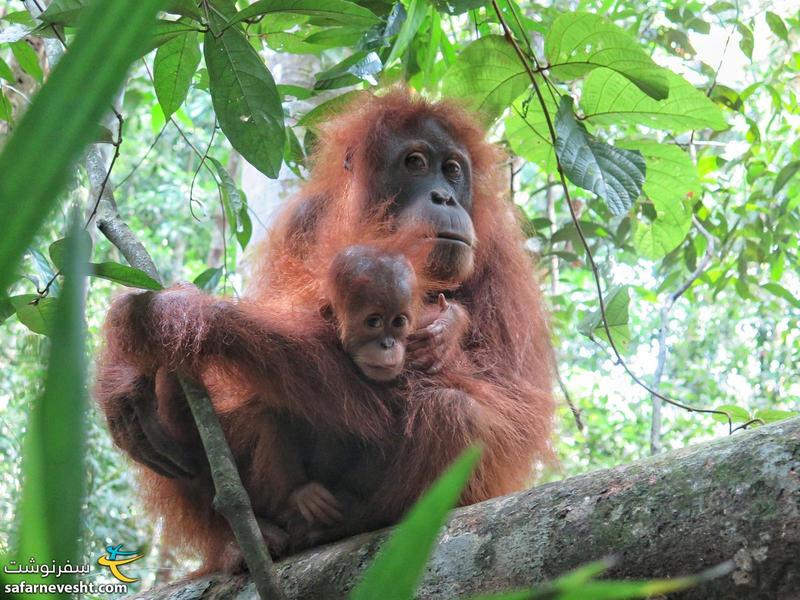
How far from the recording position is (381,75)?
350cm

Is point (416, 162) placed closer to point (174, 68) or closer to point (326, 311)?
point (326, 311)

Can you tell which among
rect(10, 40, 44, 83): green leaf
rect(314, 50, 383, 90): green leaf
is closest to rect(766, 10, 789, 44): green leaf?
rect(314, 50, 383, 90): green leaf

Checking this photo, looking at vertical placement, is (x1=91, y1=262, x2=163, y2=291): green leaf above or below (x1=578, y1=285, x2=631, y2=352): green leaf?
below

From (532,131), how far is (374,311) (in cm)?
109

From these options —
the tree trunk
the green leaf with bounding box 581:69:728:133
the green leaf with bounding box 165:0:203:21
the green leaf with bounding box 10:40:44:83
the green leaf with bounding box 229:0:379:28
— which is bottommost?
the tree trunk

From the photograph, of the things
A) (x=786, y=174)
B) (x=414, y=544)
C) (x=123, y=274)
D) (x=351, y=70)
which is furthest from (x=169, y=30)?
(x=786, y=174)

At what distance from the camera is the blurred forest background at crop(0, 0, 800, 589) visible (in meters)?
2.58

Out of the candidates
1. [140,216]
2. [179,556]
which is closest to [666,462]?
[179,556]

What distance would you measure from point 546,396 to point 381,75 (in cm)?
147

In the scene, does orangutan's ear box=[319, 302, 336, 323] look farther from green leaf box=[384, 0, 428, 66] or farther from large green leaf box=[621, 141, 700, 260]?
large green leaf box=[621, 141, 700, 260]

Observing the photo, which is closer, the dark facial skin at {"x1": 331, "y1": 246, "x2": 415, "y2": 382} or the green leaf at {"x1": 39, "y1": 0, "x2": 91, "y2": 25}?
the green leaf at {"x1": 39, "y1": 0, "x2": 91, "y2": 25}

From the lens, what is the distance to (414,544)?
0.42 m

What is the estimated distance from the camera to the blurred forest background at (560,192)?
258 centimetres

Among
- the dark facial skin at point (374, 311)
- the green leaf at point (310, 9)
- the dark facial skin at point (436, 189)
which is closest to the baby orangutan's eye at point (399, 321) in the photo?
the dark facial skin at point (374, 311)
